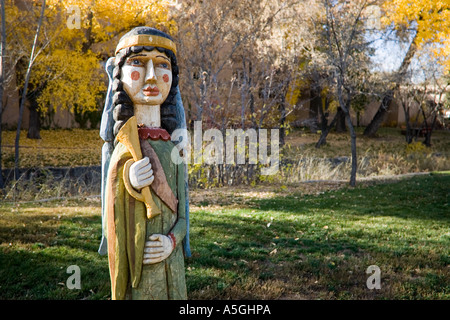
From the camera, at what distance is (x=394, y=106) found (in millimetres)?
28609

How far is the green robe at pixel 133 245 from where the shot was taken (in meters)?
2.43

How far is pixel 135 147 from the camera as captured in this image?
249 centimetres

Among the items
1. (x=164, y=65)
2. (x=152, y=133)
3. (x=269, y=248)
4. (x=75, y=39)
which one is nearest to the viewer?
(x=152, y=133)

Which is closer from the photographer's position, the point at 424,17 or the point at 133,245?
the point at 133,245

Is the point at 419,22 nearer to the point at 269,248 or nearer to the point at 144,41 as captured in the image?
the point at 269,248

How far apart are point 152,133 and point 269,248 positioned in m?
3.05

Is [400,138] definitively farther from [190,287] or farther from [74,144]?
[190,287]

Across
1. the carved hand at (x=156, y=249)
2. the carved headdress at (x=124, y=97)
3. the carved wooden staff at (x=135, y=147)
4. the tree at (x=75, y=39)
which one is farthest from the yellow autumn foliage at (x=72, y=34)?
the carved hand at (x=156, y=249)

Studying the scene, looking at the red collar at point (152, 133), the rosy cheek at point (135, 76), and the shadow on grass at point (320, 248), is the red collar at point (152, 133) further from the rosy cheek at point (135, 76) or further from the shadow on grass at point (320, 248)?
the shadow on grass at point (320, 248)

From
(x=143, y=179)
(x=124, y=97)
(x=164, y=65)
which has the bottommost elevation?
(x=143, y=179)

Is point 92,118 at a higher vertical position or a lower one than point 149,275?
higher

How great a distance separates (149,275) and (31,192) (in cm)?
729

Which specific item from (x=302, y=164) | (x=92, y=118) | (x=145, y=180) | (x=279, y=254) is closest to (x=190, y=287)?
(x=279, y=254)

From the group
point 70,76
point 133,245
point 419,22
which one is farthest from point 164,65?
point 419,22
